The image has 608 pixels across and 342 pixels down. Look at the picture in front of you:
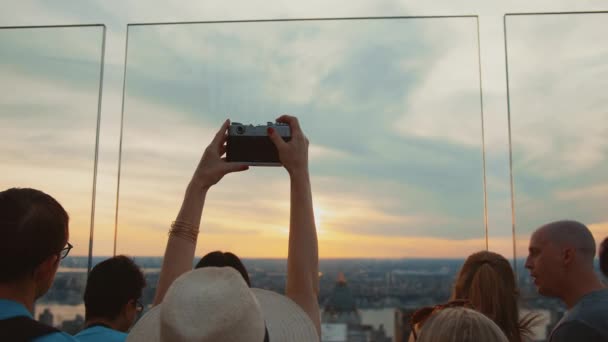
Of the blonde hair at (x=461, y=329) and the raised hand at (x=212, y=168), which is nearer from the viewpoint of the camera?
the blonde hair at (x=461, y=329)

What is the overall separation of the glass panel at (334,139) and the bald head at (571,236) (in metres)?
0.30

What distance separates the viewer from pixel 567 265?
2275 mm

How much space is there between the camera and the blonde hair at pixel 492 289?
7.31 ft

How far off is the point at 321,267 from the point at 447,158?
63 centimetres

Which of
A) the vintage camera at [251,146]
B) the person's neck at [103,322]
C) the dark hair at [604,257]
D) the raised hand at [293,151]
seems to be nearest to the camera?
the raised hand at [293,151]

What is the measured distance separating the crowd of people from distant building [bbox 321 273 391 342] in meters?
0.87

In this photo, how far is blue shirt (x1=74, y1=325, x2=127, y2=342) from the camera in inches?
73.3

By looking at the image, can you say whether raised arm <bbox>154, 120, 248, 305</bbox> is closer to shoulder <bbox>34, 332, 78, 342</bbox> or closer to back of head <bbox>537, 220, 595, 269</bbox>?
shoulder <bbox>34, 332, 78, 342</bbox>

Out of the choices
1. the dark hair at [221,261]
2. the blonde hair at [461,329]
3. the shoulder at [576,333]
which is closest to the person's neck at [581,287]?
the shoulder at [576,333]

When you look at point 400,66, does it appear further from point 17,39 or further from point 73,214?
point 17,39

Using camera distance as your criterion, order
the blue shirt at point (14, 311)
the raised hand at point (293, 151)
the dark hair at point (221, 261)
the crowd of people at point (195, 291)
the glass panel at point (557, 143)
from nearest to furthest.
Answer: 1. the crowd of people at point (195, 291)
2. the blue shirt at point (14, 311)
3. the raised hand at point (293, 151)
4. the dark hair at point (221, 261)
5. the glass panel at point (557, 143)

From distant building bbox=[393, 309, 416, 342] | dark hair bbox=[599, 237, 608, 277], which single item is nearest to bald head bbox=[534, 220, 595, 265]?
dark hair bbox=[599, 237, 608, 277]

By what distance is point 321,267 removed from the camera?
8.75 ft

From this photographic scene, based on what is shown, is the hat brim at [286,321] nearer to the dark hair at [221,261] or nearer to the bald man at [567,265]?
the dark hair at [221,261]
